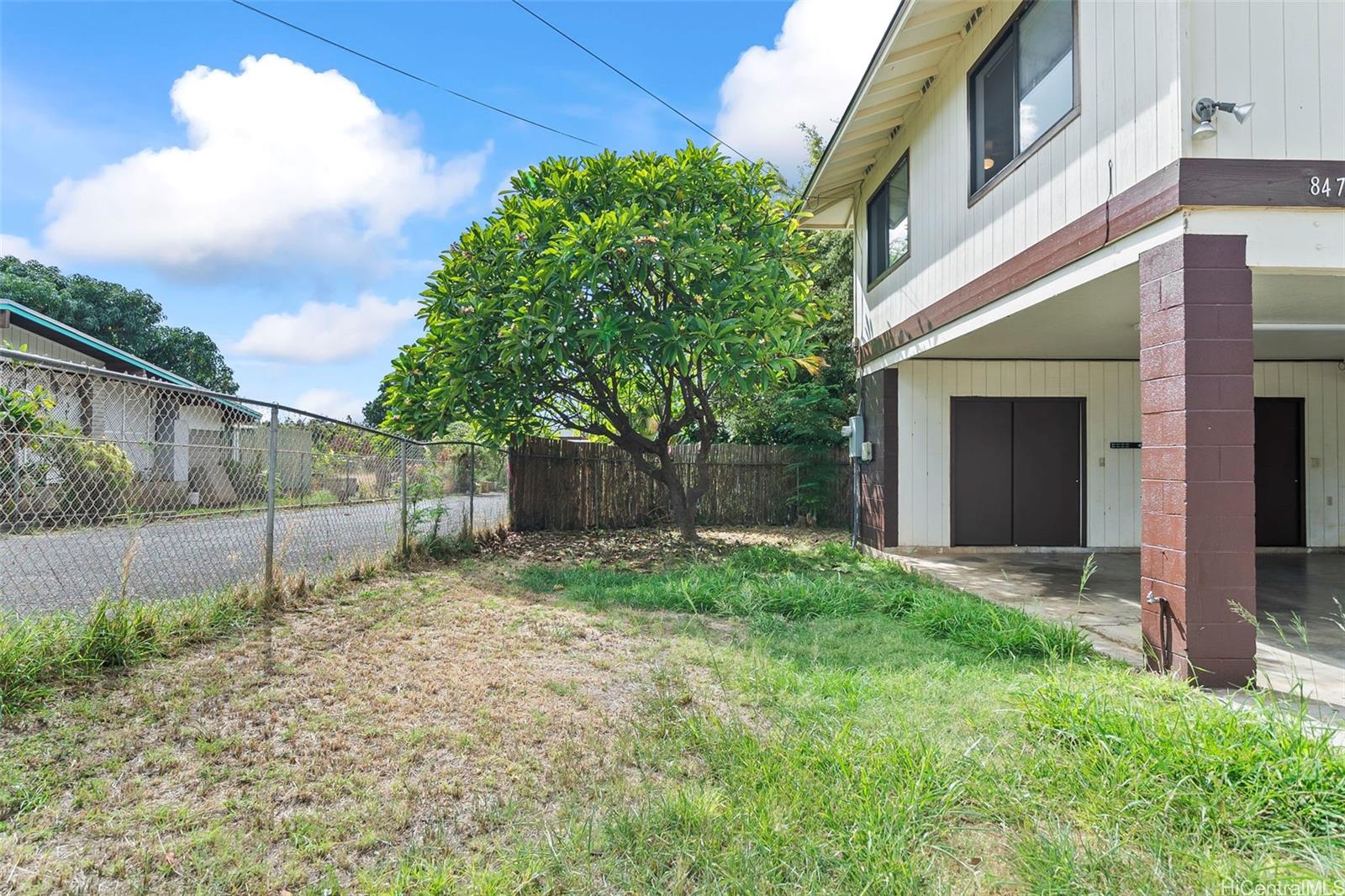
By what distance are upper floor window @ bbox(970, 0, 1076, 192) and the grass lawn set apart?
389 centimetres

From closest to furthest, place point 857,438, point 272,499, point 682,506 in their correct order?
point 272,499
point 857,438
point 682,506

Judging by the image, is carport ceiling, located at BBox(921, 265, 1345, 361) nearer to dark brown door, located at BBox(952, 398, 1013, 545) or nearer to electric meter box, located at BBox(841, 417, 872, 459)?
dark brown door, located at BBox(952, 398, 1013, 545)

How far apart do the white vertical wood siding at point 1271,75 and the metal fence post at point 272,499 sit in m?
5.93

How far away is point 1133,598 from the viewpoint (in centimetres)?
563

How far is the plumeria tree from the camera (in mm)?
6996

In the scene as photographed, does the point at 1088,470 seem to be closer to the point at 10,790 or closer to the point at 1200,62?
the point at 1200,62

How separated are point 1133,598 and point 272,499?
6.92 meters

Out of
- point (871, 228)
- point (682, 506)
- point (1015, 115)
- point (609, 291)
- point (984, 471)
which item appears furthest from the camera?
point (682, 506)

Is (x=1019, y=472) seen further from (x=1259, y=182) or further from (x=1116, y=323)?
(x=1259, y=182)

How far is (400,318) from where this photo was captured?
8922 mm

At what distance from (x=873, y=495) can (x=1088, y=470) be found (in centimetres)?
269

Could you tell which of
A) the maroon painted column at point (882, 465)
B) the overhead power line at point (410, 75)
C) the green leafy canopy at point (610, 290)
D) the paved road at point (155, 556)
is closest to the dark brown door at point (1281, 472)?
the maroon painted column at point (882, 465)

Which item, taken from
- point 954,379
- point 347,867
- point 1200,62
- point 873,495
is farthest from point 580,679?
point 954,379

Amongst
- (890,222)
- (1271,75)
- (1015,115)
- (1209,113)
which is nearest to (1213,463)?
(1209,113)
